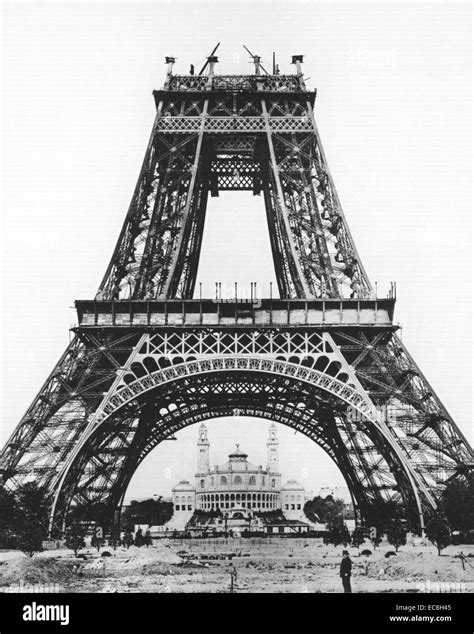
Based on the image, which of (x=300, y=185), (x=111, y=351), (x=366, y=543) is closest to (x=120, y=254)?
(x=111, y=351)

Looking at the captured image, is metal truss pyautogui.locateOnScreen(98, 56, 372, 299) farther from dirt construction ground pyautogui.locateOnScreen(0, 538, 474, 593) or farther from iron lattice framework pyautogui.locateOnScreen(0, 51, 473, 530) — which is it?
dirt construction ground pyautogui.locateOnScreen(0, 538, 474, 593)

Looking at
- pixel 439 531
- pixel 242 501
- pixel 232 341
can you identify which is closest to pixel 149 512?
pixel 242 501

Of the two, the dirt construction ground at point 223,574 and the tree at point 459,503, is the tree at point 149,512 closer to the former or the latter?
the dirt construction ground at point 223,574

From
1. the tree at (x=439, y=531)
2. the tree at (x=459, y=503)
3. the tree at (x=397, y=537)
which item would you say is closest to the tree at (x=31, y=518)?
the tree at (x=397, y=537)

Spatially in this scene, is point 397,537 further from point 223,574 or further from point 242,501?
point 242,501

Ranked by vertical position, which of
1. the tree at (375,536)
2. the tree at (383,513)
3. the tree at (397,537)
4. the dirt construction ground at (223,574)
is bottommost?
the dirt construction ground at (223,574)
